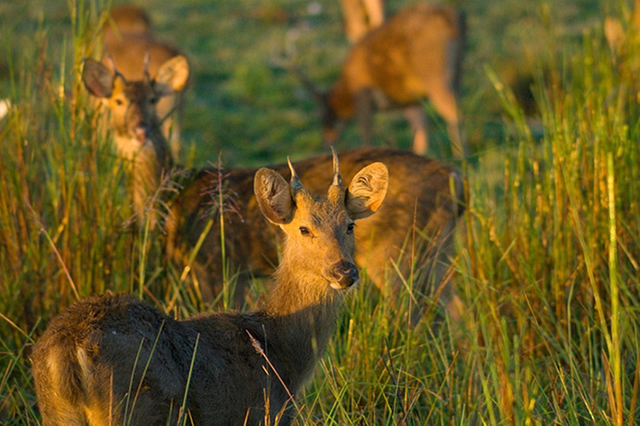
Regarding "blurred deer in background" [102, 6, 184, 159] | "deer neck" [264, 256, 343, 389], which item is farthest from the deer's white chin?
"blurred deer in background" [102, 6, 184, 159]

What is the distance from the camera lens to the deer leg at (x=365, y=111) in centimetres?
1183

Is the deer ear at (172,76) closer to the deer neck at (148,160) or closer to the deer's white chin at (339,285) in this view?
the deer neck at (148,160)

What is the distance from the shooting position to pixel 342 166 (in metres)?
5.90

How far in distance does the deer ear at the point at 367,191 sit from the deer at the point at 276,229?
119 centimetres

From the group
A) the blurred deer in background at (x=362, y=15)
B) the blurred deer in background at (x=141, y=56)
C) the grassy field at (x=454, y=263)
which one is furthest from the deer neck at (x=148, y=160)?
the blurred deer in background at (x=362, y=15)

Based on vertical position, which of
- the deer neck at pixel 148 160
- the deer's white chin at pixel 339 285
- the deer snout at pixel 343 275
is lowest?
the deer's white chin at pixel 339 285

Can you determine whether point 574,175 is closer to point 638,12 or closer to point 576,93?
point 576,93

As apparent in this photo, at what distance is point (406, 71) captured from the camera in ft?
39.9

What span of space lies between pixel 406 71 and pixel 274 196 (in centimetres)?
816

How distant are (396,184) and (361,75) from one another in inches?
261

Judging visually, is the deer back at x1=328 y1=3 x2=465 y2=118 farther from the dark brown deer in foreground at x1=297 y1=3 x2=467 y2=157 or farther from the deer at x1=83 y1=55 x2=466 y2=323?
the deer at x1=83 y1=55 x2=466 y2=323

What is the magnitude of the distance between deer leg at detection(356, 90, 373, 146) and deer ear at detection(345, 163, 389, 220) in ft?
24.1

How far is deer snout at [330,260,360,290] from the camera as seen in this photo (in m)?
4.01

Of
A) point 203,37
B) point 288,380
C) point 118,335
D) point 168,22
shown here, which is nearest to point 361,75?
point 203,37
